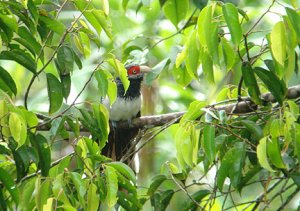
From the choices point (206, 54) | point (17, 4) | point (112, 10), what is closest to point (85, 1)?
point (17, 4)

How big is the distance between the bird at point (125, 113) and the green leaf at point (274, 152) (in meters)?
1.87

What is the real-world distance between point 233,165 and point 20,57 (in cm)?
99

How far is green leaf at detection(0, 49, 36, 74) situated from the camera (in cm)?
303

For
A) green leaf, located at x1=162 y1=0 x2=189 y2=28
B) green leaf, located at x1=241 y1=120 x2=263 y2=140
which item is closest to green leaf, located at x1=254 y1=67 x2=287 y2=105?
green leaf, located at x1=241 y1=120 x2=263 y2=140

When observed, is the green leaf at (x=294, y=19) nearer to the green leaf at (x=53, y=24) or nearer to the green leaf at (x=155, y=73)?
the green leaf at (x=53, y=24)

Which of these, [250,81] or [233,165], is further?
[250,81]

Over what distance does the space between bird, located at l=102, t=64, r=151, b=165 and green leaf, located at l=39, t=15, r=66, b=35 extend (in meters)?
1.56

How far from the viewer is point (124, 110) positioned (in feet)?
16.3

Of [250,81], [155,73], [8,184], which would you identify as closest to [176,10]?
[155,73]

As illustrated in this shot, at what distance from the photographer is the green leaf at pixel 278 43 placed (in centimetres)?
265

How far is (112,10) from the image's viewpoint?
6188 millimetres

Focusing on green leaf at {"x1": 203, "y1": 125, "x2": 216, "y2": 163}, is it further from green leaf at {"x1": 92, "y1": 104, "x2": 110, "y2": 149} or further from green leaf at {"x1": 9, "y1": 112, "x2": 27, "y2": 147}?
green leaf at {"x1": 9, "y1": 112, "x2": 27, "y2": 147}

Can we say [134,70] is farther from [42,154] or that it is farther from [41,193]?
[41,193]

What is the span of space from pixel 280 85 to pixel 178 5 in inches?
34.6
